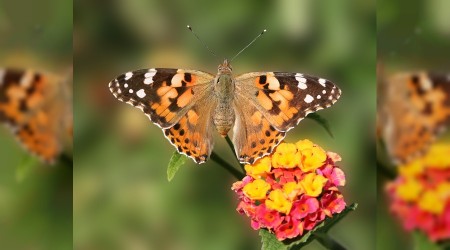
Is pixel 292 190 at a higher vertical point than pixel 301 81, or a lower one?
lower

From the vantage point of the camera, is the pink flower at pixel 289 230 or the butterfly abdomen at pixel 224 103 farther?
→ the butterfly abdomen at pixel 224 103

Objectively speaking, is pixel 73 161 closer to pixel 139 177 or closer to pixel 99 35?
pixel 139 177

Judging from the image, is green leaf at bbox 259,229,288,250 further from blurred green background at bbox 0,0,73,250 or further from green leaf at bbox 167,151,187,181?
blurred green background at bbox 0,0,73,250

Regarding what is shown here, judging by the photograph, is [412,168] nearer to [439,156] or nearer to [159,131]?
[439,156]

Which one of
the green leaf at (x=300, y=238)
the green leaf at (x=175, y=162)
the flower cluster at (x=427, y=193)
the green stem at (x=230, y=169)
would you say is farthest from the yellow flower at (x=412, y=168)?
the green leaf at (x=175, y=162)

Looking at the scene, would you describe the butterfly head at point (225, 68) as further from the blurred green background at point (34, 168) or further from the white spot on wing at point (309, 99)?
the blurred green background at point (34, 168)

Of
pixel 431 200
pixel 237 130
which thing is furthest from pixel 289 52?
pixel 431 200

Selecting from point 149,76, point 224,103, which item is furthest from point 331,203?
point 149,76

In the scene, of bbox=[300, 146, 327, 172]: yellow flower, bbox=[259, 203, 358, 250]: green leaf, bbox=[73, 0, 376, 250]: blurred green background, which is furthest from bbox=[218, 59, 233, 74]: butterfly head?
bbox=[259, 203, 358, 250]: green leaf
